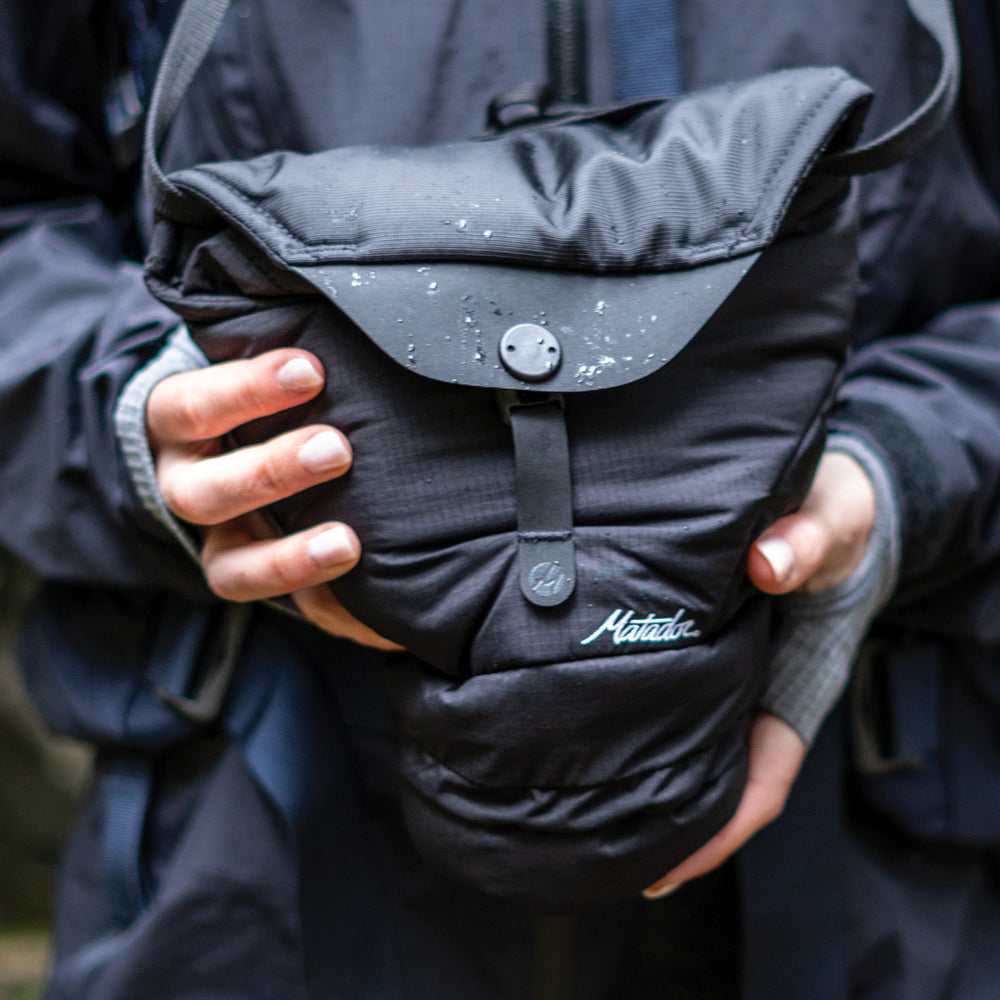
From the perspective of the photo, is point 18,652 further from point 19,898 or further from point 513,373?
point 19,898

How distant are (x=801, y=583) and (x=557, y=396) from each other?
0.24 meters

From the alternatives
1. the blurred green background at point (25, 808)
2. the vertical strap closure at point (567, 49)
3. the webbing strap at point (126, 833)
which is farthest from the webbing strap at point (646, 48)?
the blurred green background at point (25, 808)

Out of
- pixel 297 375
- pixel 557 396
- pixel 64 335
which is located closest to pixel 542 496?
pixel 557 396

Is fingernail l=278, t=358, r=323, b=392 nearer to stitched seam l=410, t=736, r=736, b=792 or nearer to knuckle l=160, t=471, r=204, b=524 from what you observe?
knuckle l=160, t=471, r=204, b=524

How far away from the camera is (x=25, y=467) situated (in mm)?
746

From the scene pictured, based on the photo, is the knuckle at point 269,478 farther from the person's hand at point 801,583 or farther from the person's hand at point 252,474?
the person's hand at point 801,583

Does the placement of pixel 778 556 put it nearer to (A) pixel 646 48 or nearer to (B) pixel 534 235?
(B) pixel 534 235

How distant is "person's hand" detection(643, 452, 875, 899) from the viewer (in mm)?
628

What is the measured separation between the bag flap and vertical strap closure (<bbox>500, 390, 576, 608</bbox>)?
22mm

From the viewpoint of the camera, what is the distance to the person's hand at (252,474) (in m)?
0.51

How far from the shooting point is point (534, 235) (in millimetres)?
494

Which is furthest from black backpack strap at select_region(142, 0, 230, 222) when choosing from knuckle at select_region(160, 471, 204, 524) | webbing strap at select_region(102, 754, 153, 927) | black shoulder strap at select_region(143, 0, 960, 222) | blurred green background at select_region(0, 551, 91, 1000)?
blurred green background at select_region(0, 551, 91, 1000)

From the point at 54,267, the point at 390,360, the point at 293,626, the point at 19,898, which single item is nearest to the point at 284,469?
the point at 390,360

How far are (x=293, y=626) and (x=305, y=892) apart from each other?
23 centimetres
